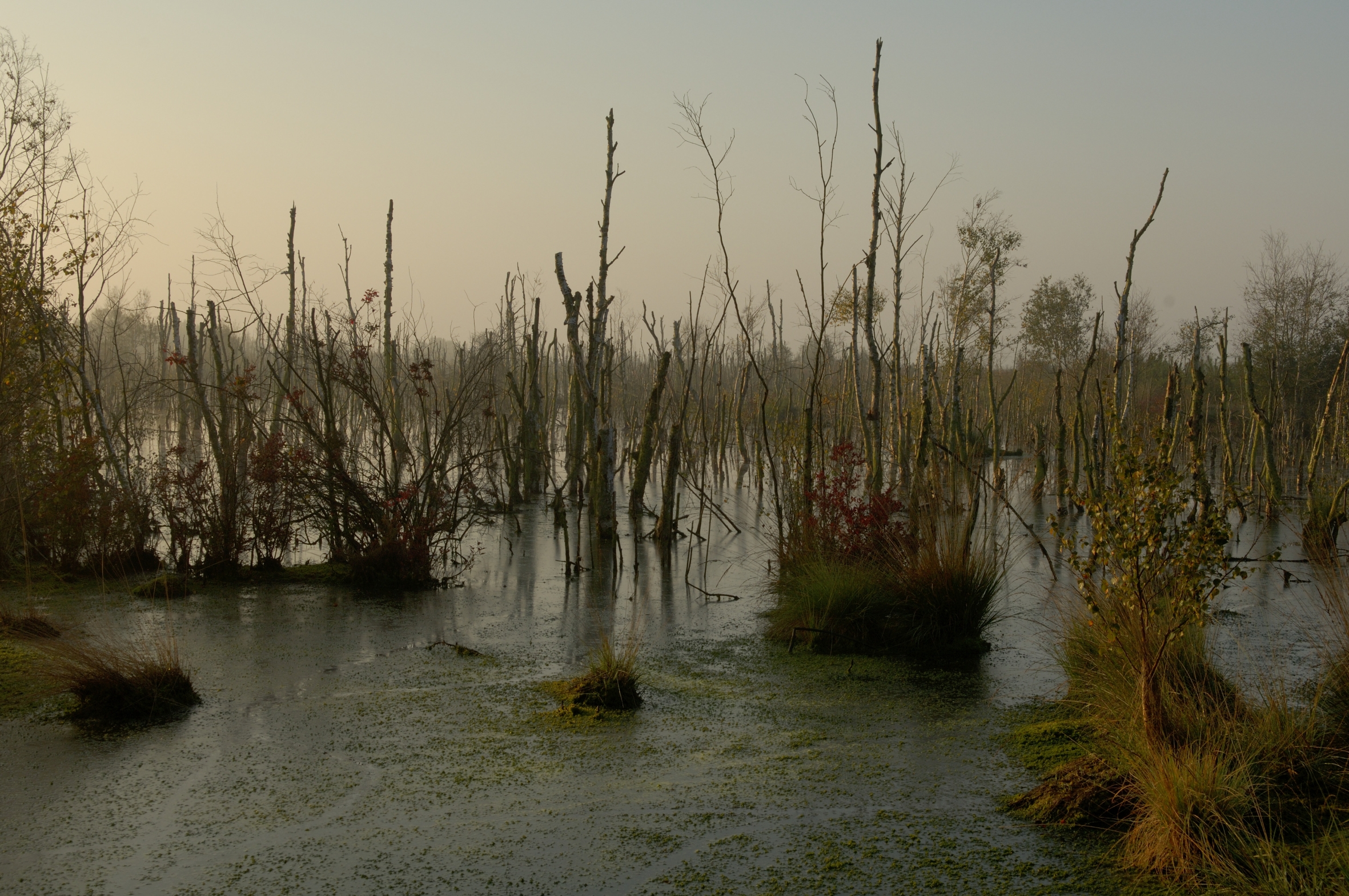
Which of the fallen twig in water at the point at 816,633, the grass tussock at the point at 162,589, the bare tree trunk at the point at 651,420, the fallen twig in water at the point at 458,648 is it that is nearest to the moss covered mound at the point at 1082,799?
the fallen twig in water at the point at 816,633

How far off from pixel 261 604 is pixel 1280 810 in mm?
7004

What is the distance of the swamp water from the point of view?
328 cm

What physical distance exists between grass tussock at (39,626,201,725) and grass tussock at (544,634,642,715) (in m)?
1.98

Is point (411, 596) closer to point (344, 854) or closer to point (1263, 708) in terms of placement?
point (344, 854)

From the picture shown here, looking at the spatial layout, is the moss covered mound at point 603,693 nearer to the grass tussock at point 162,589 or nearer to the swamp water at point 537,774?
the swamp water at point 537,774

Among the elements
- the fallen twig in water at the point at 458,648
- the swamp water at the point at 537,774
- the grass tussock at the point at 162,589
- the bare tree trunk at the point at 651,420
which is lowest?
the swamp water at the point at 537,774

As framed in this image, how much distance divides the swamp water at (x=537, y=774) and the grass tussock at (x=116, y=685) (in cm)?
16

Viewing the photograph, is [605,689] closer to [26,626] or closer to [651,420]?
[26,626]

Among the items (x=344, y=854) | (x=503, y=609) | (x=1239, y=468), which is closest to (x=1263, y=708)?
(x=344, y=854)

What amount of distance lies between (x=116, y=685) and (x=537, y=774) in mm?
2354

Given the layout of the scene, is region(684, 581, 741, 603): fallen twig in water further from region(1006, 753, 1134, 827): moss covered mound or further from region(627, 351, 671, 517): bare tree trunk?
region(1006, 753, 1134, 827): moss covered mound

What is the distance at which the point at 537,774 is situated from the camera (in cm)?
417

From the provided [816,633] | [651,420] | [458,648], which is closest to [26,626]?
[458,648]

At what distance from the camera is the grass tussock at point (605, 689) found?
16.6 feet
